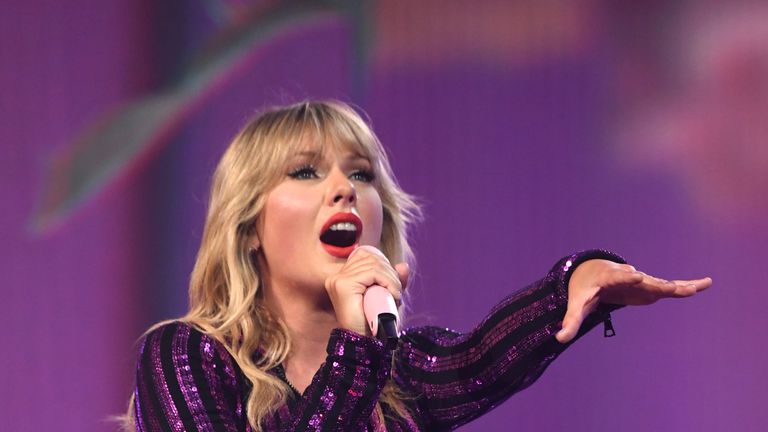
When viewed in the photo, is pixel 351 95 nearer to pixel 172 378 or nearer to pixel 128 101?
pixel 128 101

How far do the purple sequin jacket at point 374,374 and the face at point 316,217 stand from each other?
0.20 metres

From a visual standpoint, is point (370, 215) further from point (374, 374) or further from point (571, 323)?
point (571, 323)

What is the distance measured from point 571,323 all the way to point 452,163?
5.09ft

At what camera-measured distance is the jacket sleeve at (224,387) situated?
5.21 ft

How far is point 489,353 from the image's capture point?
1.79 meters

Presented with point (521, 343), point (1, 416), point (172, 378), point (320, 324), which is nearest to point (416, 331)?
point (320, 324)

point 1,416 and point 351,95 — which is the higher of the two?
point 351,95

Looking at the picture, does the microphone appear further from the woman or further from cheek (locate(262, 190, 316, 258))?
cheek (locate(262, 190, 316, 258))

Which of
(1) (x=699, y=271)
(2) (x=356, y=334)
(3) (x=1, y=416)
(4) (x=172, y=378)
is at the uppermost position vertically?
(1) (x=699, y=271)

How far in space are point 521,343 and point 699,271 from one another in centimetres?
122

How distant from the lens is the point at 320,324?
1.92 meters

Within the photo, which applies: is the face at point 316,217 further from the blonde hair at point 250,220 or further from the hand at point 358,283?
the hand at point 358,283

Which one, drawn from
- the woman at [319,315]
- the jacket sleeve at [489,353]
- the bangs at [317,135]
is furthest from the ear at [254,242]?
the jacket sleeve at [489,353]

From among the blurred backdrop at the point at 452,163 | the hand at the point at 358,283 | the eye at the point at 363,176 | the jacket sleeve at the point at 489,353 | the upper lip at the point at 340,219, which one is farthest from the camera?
the blurred backdrop at the point at 452,163
